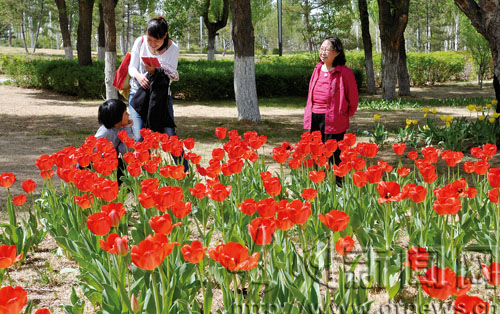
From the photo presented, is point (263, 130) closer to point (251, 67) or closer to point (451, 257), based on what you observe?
point (251, 67)

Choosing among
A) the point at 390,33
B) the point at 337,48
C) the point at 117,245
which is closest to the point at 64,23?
the point at 390,33

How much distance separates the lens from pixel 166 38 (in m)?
5.03

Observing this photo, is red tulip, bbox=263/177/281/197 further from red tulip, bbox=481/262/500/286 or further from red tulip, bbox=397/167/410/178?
red tulip, bbox=481/262/500/286

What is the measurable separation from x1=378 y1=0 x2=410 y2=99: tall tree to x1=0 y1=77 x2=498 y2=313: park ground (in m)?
1.98

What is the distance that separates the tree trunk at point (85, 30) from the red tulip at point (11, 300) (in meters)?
18.1

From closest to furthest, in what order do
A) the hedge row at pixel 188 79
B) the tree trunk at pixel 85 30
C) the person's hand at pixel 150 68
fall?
1. the person's hand at pixel 150 68
2. the hedge row at pixel 188 79
3. the tree trunk at pixel 85 30

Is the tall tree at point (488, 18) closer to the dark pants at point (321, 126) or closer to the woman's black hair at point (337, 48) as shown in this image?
the woman's black hair at point (337, 48)

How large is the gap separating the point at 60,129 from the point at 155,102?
6.16 metres

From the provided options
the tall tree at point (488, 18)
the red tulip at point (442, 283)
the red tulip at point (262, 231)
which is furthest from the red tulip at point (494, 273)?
the tall tree at point (488, 18)

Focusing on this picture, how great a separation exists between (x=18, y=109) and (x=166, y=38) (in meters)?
10.5

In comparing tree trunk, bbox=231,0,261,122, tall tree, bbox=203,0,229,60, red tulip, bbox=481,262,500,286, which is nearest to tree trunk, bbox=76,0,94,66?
tree trunk, bbox=231,0,261,122

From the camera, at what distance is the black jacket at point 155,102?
5.03m

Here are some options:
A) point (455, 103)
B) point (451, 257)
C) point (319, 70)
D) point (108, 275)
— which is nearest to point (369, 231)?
point (451, 257)

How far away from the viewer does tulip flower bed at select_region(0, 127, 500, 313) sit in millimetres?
1897
